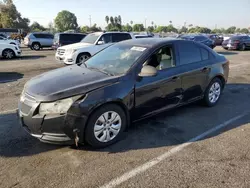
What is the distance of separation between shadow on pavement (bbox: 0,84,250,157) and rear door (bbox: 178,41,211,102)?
0.45m

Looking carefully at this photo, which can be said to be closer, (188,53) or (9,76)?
(188,53)

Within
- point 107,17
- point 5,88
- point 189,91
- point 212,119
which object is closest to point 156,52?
point 189,91

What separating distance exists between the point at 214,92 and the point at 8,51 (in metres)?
13.4

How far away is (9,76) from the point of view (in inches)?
351

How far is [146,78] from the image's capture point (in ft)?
12.4

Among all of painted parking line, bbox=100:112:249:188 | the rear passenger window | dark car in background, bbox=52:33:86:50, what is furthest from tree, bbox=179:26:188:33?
painted parking line, bbox=100:112:249:188

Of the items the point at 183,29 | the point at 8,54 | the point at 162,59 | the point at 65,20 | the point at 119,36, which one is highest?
the point at 65,20

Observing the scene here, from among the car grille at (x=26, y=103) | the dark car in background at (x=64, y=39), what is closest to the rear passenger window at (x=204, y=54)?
Result: the car grille at (x=26, y=103)

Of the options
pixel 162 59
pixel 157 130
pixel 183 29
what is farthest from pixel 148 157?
pixel 183 29

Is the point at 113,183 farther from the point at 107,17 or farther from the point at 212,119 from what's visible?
the point at 107,17

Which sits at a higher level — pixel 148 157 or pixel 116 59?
pixel 116 59

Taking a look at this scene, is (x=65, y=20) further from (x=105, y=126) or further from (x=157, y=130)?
(x=105, y=126)

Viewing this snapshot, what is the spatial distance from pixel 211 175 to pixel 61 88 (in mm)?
2288

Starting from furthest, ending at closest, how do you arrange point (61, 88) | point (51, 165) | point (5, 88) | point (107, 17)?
point (107, 17)
point (5, 88)
point (61, 88)
point (51, 165)
